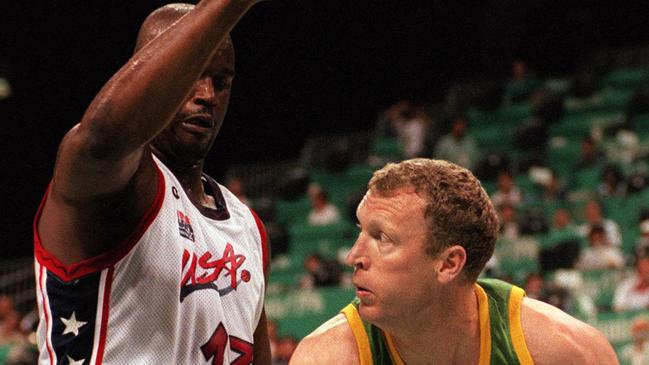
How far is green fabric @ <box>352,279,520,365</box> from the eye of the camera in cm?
350

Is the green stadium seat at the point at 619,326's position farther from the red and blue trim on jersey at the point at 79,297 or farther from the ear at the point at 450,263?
the red and blue trim on jersey at the point at 79,297

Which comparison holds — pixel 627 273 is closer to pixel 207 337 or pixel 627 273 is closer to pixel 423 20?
pixel 207 337

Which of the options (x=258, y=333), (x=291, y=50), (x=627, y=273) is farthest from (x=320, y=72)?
(x=258, y=333)

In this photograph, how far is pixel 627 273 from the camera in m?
9.44

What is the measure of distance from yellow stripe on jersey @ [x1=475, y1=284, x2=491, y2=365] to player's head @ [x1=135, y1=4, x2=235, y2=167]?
1.05 m

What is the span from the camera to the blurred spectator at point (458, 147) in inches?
557

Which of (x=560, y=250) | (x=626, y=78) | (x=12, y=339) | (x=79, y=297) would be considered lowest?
(x=12, y=339)

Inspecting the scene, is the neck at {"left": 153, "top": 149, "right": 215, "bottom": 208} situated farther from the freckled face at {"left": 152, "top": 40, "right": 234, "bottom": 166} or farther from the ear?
the ear

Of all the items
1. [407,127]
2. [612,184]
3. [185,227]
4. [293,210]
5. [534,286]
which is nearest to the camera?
[185,227]

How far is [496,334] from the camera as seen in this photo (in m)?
3.54

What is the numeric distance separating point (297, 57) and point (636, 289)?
10.4m

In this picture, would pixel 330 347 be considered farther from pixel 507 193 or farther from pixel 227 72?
pixel 507 193

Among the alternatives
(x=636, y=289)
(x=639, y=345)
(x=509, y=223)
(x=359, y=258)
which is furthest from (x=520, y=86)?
(x=359, y=258)

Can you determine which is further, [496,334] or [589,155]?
[589,155]
